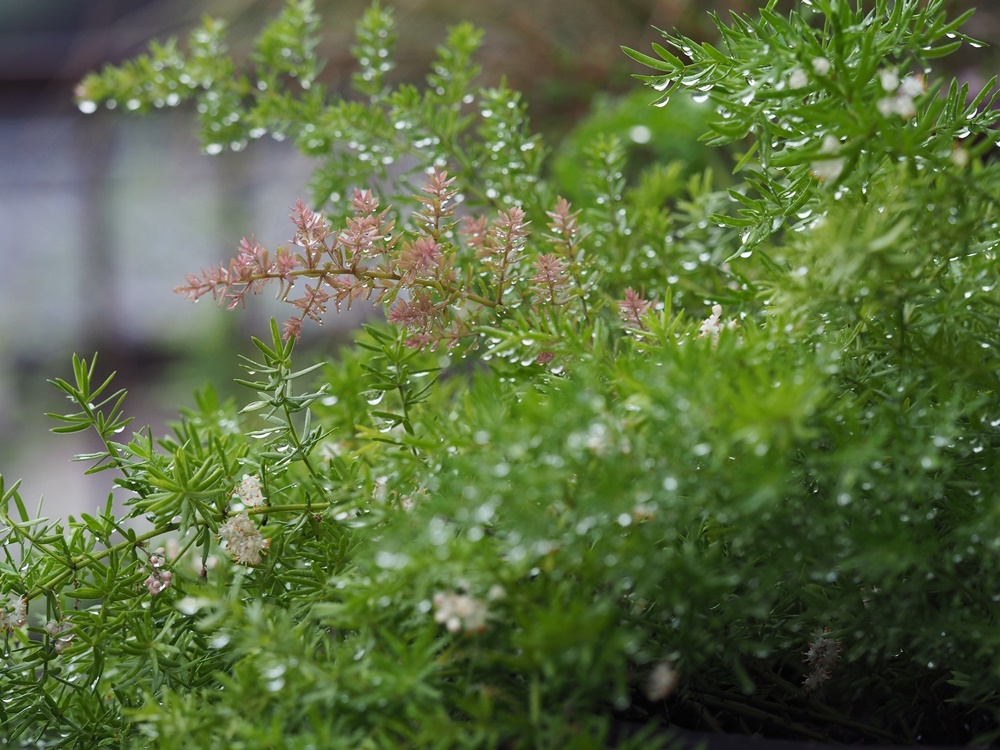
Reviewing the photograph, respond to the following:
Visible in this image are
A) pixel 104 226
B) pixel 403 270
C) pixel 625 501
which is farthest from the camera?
pixel 104 226

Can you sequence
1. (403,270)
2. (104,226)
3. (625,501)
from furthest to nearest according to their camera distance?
(104,226), (403,270), (625,501)

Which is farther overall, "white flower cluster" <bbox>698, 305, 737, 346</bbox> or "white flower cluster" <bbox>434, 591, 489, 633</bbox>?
"white flower cluster" <bbox>698, 305, 737, 346</bbox>

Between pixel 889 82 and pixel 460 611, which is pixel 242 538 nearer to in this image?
pixel 460 611

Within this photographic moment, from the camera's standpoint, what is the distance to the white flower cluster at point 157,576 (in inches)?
15.1

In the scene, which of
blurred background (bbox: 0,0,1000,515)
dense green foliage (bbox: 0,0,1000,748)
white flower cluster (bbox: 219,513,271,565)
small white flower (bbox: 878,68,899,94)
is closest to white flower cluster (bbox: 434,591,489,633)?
dense green foliage (bbox: 0,0,1000,748)

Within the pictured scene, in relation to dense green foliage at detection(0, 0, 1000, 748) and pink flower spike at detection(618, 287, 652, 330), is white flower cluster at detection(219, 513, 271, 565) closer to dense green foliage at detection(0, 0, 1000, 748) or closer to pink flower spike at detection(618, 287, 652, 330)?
dense green foliage at detection(0, 0, 1000, 748)

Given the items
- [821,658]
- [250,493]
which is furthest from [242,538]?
[821,658]

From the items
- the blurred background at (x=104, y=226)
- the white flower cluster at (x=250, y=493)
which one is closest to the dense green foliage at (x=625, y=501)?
the white flower cluster at (x=250, y=493)

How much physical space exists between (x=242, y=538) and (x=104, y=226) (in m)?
1.87

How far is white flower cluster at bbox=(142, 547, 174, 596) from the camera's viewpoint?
38cm

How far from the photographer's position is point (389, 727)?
0.29 metres

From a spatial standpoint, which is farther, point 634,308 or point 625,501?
point 634,308

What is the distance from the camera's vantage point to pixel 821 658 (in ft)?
1.20

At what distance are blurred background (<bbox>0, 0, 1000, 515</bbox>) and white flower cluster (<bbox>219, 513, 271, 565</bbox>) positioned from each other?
1.52 m
